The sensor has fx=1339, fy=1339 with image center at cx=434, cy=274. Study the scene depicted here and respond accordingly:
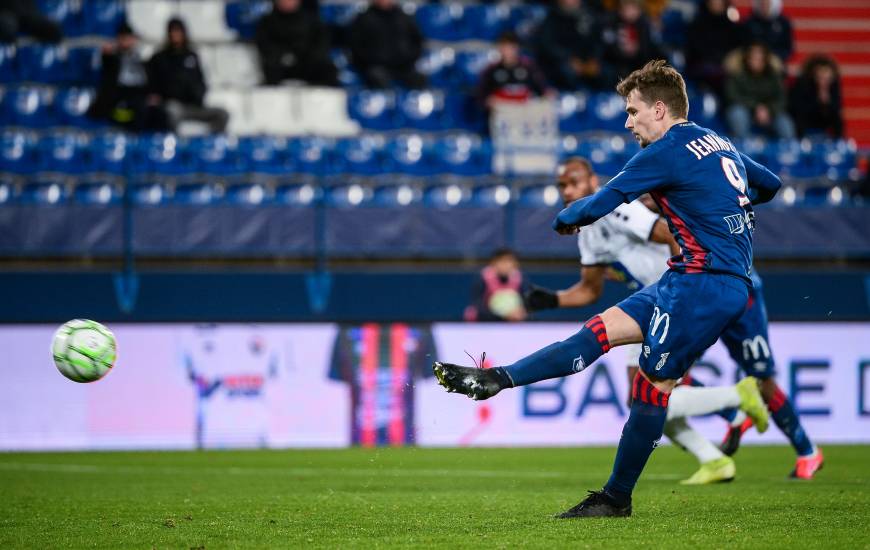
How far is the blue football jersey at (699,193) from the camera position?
5836 mm

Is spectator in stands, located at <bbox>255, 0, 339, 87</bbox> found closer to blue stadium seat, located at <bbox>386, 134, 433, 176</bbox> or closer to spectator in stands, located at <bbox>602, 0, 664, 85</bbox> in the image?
blue stadium seat, located at <bbox>386, 134, 433, 176</bbox>

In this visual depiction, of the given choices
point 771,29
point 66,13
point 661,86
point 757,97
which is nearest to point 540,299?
point 661,86

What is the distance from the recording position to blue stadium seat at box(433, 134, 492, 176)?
15.6m

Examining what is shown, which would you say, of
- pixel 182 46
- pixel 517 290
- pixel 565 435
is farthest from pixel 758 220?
pixel 182 46

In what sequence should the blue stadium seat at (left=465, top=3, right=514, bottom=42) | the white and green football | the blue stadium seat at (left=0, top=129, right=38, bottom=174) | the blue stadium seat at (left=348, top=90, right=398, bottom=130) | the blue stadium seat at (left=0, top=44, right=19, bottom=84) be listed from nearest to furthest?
the white and green football, the blue stadium seat at (left=0, top=129, right=38, bottom=174), the blue stadium seat at (left=0, top=44, right=19, bottom=84), the blue stadium seat at (left=348, top=90, right=398, bottom=130), the blue stadium seat at (left=465, top=3, right=514, bottom=42)

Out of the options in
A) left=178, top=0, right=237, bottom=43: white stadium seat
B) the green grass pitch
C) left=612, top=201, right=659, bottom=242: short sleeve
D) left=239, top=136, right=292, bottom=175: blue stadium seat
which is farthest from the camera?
left=178, top=0, right=237, bottom=43: white stadium seat

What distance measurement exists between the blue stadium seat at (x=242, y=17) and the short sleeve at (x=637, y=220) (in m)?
10.4

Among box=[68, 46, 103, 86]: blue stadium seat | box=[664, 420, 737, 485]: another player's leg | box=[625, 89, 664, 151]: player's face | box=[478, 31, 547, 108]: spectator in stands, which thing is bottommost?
box=[664, 420, 737, 485]: another player's leg

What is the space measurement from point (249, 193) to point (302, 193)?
58 centimetres

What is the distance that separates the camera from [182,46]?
1555 centimetres

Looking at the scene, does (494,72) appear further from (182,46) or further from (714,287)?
(714,287)

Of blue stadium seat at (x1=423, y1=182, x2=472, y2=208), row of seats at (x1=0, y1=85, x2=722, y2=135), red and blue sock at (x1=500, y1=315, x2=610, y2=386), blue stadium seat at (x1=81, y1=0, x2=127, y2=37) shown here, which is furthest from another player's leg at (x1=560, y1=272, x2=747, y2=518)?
blue stadium seat at (x1=81, y1=0, x2=127, y2=37)

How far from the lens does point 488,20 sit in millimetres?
18297

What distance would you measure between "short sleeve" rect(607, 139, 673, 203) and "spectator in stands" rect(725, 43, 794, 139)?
11.4 m
